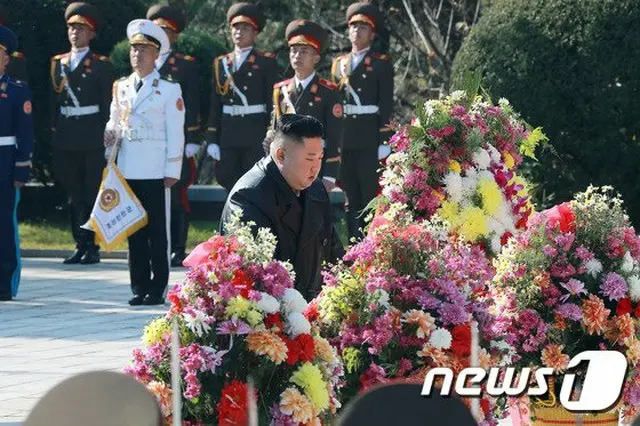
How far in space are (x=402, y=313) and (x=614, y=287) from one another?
1.16 m

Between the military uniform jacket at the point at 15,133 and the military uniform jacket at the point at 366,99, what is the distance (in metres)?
3.29

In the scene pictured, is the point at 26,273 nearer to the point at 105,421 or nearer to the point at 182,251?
the point at 182,251

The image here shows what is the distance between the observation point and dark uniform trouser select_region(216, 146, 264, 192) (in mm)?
15180

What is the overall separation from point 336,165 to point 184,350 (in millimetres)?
8512

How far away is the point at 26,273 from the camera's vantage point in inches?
605

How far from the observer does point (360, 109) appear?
15430 millimetres

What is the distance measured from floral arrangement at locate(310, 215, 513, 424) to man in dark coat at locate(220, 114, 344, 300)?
54cm

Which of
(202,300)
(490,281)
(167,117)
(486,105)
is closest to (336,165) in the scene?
(167,117)

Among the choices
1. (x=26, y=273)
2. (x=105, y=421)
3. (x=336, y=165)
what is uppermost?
(x=105, y=421)

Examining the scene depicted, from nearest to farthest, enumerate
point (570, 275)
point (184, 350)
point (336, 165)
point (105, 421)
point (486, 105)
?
point (105, 421), point (184, 350), point (570, 275), point (486, 105), point (336, 165)

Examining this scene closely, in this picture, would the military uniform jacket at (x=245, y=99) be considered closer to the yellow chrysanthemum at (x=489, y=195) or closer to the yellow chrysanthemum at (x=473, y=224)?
the yellow chrysanthemum at (x=489, y=195)

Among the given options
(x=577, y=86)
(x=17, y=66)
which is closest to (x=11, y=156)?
(x=17, y=66)

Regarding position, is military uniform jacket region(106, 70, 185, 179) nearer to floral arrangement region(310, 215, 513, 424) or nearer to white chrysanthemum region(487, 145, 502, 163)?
white chrysanthemum region(487, 145, 502, 163)

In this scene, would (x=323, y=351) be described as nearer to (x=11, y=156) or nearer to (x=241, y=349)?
(x=241, y=349)
